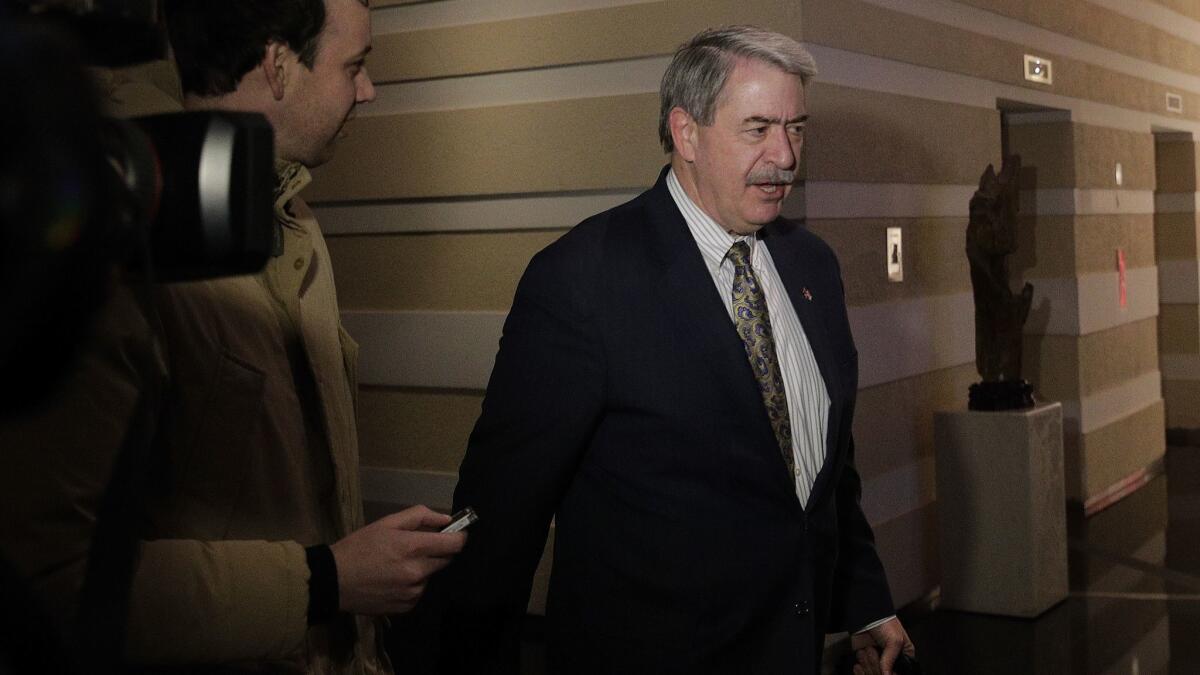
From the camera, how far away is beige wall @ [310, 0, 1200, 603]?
15.6 ft

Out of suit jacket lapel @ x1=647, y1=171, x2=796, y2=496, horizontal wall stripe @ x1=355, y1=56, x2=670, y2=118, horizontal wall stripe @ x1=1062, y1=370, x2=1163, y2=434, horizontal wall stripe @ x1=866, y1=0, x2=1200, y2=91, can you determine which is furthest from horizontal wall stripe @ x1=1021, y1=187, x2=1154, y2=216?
suit jacket lapel @ x1=647, y1=171, x2=796, y2=496

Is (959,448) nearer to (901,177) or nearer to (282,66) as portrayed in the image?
(901,177)

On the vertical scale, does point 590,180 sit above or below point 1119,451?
above

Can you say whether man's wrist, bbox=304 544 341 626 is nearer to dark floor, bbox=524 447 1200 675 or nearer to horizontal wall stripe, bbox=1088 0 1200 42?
dark floor, bbox=524 447 1200 675

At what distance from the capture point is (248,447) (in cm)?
153

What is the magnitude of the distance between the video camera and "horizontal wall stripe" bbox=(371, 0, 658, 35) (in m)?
Answer: 4.04

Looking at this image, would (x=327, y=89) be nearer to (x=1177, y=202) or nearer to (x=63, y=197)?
(x=63, y=197)

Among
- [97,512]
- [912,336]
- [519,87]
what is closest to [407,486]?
[519,87]

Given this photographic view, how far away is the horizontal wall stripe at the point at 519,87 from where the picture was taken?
186 inches

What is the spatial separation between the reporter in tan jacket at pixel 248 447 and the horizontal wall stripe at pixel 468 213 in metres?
2.92

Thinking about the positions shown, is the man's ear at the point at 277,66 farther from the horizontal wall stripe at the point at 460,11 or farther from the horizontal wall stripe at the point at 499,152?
the horizontal wall stripe at the point at 460,11

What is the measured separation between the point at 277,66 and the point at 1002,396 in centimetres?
422

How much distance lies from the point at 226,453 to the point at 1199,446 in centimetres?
953

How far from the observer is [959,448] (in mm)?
5297
